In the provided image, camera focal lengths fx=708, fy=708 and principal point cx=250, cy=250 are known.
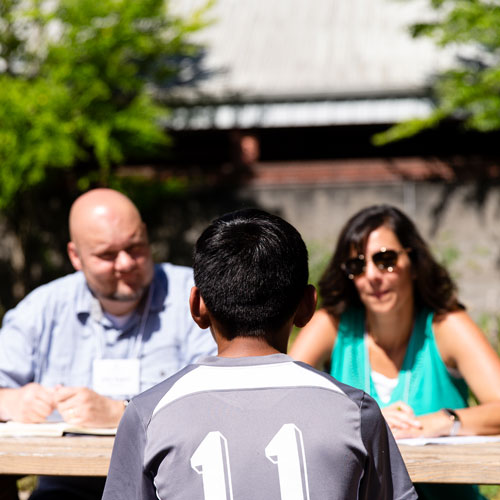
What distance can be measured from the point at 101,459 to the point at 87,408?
0.31 m

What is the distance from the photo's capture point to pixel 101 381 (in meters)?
2.79

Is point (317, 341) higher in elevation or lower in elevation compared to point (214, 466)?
lower

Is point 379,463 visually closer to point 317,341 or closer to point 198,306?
Result: point 198,306

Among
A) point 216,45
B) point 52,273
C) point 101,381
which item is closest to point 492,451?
point 101,381

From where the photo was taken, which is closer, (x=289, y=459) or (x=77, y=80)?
(x=289, y=459)

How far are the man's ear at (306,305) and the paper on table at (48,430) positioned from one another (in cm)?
95

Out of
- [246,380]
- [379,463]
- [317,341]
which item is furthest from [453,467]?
[317,341]

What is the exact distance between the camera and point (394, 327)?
2771 millimetres

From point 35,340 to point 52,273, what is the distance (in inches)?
281

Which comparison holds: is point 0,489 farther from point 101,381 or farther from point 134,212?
point 134,212

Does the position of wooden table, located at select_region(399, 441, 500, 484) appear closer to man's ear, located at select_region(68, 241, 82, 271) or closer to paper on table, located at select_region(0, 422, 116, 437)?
paper on table, located at select_region(0, 422, 116, 437)

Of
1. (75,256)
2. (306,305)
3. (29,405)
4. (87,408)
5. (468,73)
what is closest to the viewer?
(306,305)

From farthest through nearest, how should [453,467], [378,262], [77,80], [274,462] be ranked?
[77,80]
[378,262]
[453,467]
[274,462]

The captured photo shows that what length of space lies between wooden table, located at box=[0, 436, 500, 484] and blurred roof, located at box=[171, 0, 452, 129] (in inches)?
304
